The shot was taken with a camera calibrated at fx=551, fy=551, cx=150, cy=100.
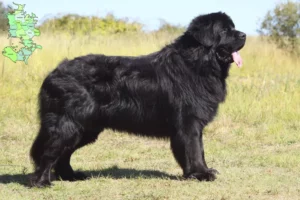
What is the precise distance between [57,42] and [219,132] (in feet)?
23.2

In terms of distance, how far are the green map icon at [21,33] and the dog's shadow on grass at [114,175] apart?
716 cm

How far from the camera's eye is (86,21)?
22.6 metres

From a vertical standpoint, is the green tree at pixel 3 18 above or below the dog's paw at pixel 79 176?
above

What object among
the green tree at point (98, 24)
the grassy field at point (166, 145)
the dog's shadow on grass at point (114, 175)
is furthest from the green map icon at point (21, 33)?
the dog's shadow on grass at point (114, 175)

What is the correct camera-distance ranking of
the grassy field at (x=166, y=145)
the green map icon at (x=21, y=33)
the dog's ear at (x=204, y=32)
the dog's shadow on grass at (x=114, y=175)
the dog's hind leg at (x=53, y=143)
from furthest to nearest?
the green map icon at (x=21, y=33), the dog's shadow on grass at (x=114, y=175), the dog's ear at (x=204, y=32), the dog's hind leg at (x=53, y=143), the grassy field at (x=166, y=145)

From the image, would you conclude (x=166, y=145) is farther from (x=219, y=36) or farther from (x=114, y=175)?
(x=219, y=36)

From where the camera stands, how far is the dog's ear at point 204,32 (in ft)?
22.4

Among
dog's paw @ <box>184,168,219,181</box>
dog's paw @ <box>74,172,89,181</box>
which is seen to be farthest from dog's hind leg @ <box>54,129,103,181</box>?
dog's paw @ <box>184,168,219,181</box>

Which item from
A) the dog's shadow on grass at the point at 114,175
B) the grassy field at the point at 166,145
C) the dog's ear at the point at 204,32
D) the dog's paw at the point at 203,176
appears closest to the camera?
the grassy field at the point at 166,145

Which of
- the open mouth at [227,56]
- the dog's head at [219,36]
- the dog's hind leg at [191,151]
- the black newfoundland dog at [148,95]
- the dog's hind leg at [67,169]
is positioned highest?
the dog's head at [219,36]

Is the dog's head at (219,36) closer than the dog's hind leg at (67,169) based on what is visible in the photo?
Yes

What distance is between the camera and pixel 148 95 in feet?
22.2

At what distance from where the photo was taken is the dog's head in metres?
6.82

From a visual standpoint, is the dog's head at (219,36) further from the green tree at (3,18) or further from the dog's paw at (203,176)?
the green tree at (3,18)
